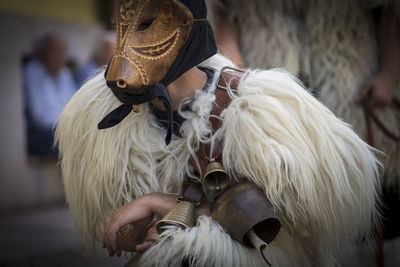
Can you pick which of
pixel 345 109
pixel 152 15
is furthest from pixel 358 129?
pixel 152 15

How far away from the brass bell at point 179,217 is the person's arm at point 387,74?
3.68 ft

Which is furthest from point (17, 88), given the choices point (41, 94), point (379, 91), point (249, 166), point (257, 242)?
point (257, 242)

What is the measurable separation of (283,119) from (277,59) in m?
0.84

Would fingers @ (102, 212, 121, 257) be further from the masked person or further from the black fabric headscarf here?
the black fabric headscarf

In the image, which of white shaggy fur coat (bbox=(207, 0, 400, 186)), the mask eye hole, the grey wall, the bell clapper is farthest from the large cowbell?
the grey wall

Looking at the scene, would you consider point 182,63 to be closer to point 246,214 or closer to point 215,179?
point 215,179

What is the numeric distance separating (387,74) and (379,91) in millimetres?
85

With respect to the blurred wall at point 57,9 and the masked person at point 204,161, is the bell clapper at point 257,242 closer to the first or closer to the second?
the masked person at point 204,161

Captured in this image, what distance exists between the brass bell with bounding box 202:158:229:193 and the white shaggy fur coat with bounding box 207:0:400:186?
919 mm

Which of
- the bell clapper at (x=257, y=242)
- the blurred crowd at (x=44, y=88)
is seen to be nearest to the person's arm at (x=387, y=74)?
the bell clapper at (x=257, y=242)

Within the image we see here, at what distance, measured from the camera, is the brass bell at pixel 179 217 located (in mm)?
1106

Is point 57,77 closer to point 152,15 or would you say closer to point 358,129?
point 358,129

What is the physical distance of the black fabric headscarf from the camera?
115cm

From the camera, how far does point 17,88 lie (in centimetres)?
424
